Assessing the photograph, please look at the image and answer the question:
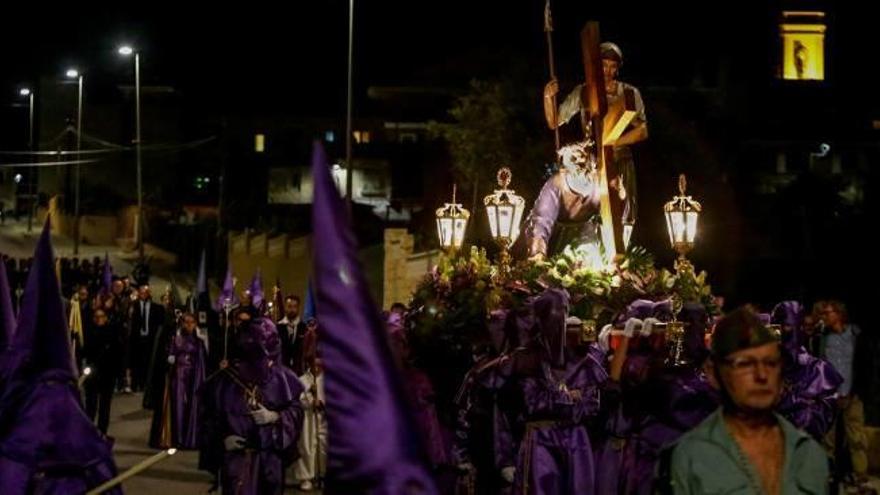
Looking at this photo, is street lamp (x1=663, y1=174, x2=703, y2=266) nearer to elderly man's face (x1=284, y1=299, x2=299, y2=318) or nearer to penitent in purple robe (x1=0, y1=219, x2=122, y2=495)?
elderly man's face (x1=284, y1=299, x2=299, y2=318)

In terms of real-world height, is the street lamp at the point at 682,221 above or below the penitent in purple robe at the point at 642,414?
above

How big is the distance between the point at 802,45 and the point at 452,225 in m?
50.7

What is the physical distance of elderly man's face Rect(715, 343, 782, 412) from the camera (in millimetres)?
4930

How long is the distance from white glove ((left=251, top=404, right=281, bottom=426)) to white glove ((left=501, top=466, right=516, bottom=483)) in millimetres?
2118

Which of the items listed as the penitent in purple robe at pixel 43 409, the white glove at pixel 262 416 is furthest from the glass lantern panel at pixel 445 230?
the penitent in purple robe at pixel 43 409

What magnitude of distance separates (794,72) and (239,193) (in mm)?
29800

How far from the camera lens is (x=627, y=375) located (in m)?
10.7

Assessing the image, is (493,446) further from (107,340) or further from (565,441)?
(107,340)

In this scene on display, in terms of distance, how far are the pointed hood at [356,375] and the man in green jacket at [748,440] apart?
145cm

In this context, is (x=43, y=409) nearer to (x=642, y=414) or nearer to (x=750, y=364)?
(x=750, y=364)

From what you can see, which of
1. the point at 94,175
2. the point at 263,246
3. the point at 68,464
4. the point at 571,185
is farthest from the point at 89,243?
the point at 68,464

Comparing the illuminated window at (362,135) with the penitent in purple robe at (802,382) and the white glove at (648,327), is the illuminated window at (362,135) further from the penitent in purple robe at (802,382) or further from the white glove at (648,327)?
the white glove at (648,327)

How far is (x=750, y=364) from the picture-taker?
16.2ft

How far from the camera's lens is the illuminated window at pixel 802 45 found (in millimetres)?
60938
